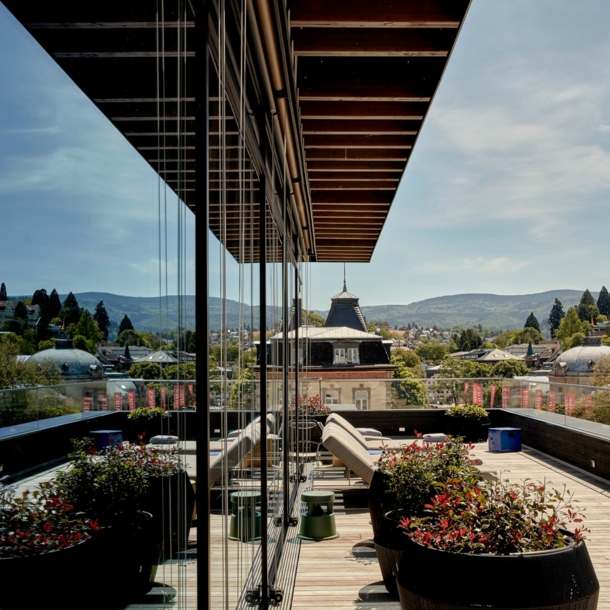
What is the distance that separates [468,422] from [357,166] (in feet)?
23.5

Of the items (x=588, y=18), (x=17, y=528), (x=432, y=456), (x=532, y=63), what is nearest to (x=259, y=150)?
(x=432, y=456)

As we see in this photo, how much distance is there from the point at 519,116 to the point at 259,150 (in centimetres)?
10319

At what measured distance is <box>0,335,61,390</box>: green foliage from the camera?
0.65 metres

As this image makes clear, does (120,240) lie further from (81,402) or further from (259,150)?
(259,150)

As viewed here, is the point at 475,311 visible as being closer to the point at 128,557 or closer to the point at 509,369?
the point at 509,369

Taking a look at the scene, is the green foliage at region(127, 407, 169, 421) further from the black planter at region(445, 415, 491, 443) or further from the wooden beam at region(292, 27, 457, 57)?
the black planter at region(445, 415, 491, 443)

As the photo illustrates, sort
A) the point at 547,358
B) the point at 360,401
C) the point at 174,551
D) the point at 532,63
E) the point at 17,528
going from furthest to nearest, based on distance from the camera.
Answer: the point at 547,358 < the point at 532,63 < the point at 360,401 < the point at 174,551 < the point at 17,528

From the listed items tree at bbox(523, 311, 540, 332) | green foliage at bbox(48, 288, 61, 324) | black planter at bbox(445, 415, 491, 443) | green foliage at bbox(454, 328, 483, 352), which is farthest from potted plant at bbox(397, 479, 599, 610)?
tree at bbox(523, 311, 540, 332)

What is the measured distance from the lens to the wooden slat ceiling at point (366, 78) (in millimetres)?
3053

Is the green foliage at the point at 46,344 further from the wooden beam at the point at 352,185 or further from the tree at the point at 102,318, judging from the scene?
the wooden beam at the point at 352,185

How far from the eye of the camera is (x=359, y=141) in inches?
192

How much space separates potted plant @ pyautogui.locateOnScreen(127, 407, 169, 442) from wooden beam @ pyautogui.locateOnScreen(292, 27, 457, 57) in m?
2.61

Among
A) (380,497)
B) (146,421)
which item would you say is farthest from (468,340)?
(146,421)

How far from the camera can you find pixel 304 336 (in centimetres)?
887
